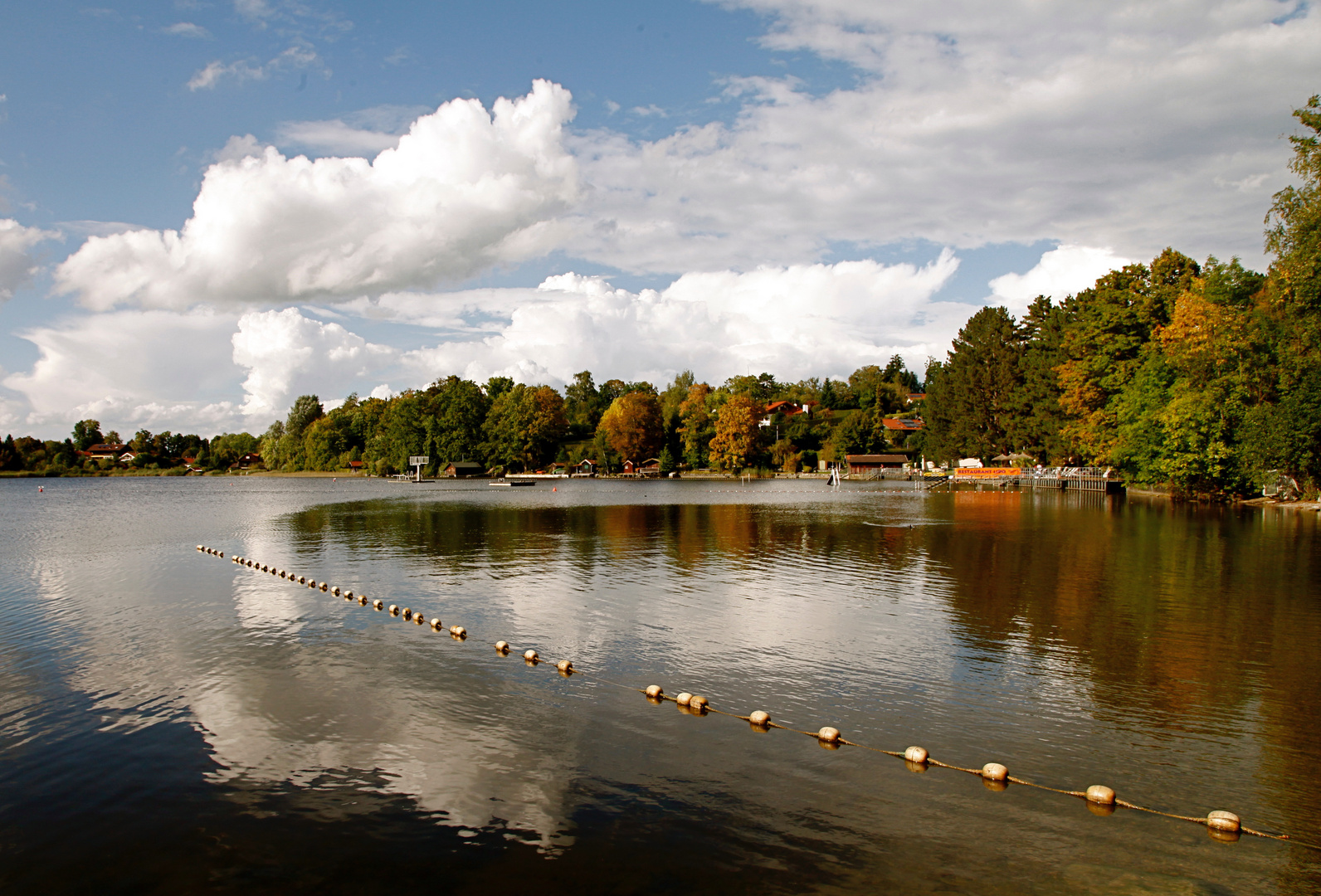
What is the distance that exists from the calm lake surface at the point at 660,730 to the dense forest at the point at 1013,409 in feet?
78.0

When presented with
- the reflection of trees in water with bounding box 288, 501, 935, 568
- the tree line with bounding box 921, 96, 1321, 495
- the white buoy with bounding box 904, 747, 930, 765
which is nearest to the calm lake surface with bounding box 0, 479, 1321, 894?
the white buoy with bounding box 904, 747, 930, 765

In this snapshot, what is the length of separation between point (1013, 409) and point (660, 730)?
292 feet

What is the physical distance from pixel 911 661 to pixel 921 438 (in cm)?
11591

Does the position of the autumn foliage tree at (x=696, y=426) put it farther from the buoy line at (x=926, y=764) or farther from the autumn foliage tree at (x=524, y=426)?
the buoy line at (x=926, y=764)

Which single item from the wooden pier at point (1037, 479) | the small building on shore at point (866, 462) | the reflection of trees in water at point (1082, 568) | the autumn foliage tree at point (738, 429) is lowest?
the reflection of trees in water at point (1082, 568)

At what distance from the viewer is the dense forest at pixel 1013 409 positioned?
41562 millimetres

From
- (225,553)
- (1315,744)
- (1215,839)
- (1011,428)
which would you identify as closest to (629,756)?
(1215,839)

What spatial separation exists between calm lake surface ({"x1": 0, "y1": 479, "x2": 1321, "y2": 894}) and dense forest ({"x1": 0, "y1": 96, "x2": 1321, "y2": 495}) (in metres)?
23.8

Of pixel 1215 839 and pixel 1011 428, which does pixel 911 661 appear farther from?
pixel 1011 428

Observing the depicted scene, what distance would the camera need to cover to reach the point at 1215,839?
25.0 feet

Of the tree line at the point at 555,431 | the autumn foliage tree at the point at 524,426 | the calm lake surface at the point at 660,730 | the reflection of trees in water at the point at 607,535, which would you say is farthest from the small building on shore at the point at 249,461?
the calm lake surface at the point at 660,730

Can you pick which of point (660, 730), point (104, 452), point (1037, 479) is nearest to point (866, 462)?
point (1037, 479)

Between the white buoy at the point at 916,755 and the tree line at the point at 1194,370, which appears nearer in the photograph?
the white buoy at the point at 916,755

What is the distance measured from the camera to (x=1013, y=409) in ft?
293
